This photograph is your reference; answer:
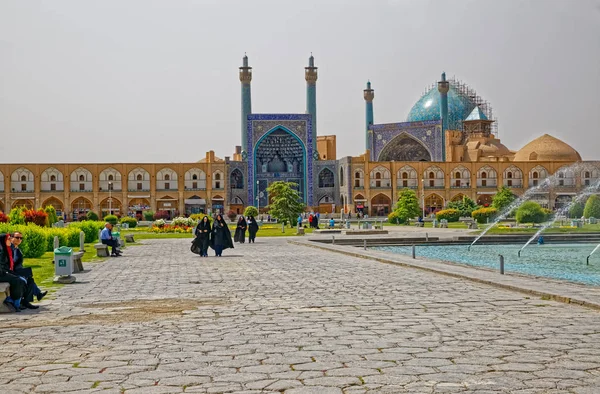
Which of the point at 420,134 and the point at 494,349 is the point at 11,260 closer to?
the point at 494,349

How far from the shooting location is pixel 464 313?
6285 mm

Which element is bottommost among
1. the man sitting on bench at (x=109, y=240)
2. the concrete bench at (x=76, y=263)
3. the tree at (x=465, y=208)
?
the concrete bench at (x=76, y=263)

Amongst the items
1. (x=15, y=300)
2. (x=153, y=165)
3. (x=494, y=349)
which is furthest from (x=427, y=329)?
(x=153, y=165)

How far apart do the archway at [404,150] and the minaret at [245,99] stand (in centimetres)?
1113

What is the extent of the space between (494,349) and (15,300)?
4430mm

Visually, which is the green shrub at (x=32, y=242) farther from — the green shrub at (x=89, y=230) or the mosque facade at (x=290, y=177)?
the mosque facade at (x=290, y=177)

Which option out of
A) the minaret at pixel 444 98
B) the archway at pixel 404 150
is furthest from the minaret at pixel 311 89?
the minaret at pixel 444 98

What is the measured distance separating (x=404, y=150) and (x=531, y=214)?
29.9 metres

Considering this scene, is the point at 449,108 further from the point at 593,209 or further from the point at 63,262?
the point at 63,262

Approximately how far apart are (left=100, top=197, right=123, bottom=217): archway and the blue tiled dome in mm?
25765

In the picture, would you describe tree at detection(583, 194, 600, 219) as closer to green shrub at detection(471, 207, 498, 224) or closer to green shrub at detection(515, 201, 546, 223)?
green shrub at detection(515, 201, 546, 223)

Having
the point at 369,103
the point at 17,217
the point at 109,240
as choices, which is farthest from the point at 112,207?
the point at 109,240

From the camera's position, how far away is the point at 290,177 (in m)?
54.9

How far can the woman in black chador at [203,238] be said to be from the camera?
15.3 metres
